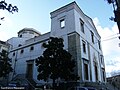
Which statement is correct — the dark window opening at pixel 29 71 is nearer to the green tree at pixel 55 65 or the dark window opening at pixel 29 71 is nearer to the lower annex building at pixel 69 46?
the lower annex building at pixel 69 46

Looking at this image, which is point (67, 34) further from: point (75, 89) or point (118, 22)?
point (118, 22)

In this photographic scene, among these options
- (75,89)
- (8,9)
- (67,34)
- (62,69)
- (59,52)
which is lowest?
(75,89)

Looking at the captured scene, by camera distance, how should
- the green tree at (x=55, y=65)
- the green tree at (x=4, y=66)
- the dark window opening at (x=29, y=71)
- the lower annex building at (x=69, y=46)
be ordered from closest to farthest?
the green tree at (x=55, y=65)
the lower annex building at (x=69, y=46)
the green tree at (x=4, y=66)
the dark window opening at (x=29, y=71)

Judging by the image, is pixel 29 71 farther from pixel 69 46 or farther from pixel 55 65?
pixel 55 65

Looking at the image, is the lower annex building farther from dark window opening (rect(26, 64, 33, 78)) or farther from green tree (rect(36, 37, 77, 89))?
green tree (rect(36, 37, 77, 89))

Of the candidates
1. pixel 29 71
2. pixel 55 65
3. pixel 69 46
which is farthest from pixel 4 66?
pixel 55 65

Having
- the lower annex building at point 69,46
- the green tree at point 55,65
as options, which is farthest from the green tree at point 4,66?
the green tree at point 55,65

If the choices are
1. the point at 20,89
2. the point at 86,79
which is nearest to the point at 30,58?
the point at 86,79

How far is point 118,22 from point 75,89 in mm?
8535

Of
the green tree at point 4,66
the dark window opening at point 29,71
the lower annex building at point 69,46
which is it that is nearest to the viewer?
the lower annex building at point 69,46

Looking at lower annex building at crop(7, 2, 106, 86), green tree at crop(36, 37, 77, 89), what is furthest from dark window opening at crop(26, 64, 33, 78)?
green tree at crop(36, 37, 77, 89)

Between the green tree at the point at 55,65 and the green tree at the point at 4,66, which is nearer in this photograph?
the green tree at the point at 55,65

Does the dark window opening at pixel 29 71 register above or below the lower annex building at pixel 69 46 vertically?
below

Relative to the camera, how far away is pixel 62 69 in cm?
1770
